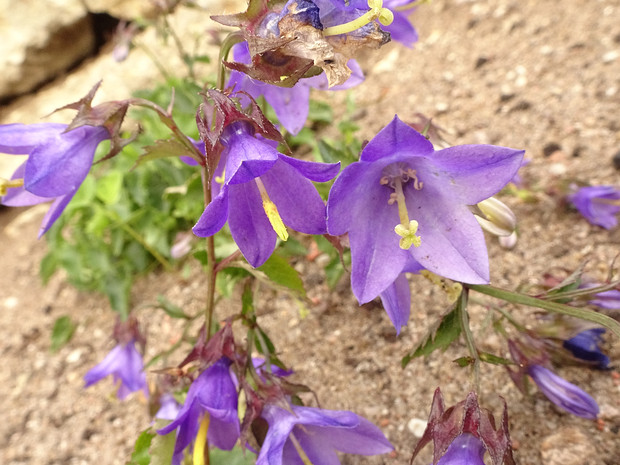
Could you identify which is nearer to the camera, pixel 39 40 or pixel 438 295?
pixel 438 295

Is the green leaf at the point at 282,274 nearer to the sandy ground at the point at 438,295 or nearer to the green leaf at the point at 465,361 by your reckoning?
the sandy ground at the point at 438,295

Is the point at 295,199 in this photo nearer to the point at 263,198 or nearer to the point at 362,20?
the point at 263,198

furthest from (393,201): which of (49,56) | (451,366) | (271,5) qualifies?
(49,56)

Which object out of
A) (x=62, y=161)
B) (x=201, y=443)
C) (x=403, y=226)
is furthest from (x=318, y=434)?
(x=62, y=161)

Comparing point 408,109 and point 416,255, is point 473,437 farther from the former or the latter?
point 408,109

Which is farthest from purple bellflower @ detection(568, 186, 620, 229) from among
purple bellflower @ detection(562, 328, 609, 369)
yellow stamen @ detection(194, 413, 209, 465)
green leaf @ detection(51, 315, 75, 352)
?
green leaf @ detection(51, 315, 75, 352)
